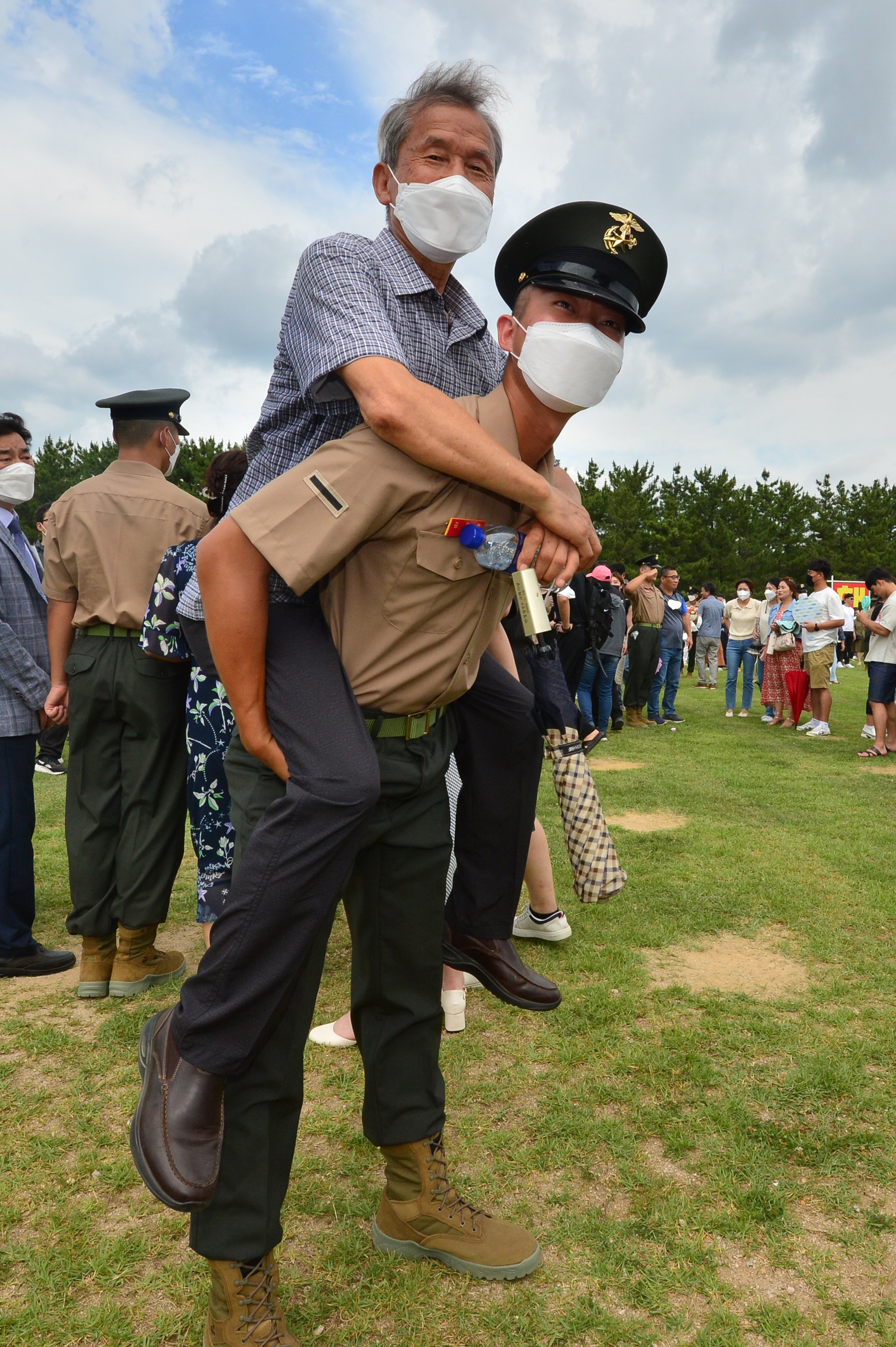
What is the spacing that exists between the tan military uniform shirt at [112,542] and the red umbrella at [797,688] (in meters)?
11.6

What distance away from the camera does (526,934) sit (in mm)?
4539

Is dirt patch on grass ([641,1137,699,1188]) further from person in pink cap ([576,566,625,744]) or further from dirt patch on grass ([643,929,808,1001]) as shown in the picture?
person in pink cap ([576,566,625,744])

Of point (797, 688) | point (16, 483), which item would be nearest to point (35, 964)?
point (16, 483)

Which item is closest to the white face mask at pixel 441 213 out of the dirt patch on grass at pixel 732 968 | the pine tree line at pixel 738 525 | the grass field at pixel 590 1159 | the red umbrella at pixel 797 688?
the grass field at pixel 590 1159

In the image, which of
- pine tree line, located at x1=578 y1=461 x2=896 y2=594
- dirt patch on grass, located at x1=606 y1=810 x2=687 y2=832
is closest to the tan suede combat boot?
dirt patch on grass, located at x1=606 y1=810 x2=687 y2=832

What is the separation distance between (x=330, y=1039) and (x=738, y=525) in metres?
65.8

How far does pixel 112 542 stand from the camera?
3.91 m

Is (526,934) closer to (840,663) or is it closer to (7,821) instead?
(7,821)

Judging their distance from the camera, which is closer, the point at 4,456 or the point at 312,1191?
the point at 312,1191

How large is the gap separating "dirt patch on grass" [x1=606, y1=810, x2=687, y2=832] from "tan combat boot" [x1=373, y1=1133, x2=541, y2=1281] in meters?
4.93

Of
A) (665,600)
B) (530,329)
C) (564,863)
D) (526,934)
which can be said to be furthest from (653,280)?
(665,600)

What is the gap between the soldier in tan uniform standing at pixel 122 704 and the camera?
3902mm

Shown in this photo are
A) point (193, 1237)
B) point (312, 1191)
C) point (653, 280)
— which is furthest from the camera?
point (312, 1191)

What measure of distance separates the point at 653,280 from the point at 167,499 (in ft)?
8.67
